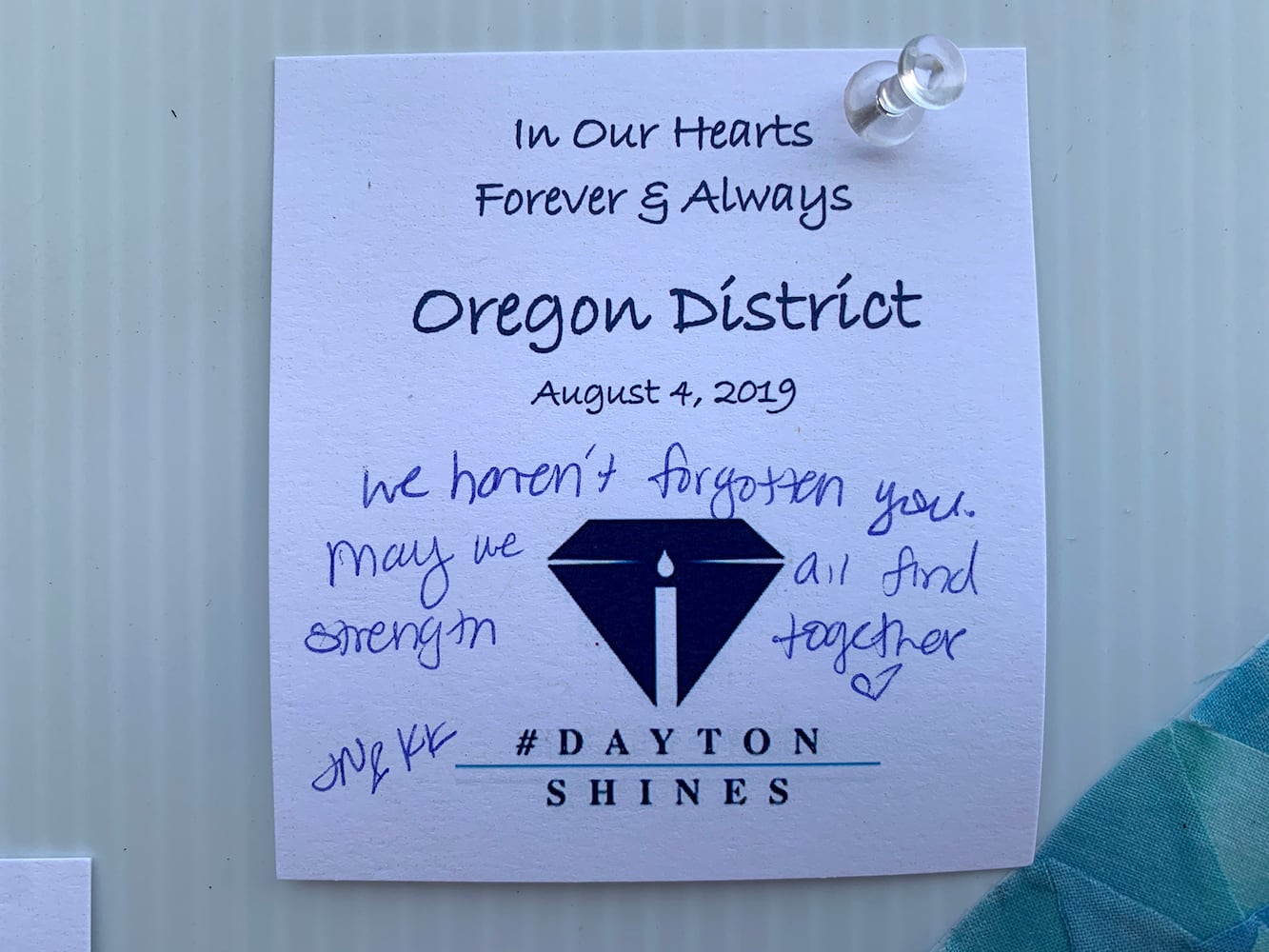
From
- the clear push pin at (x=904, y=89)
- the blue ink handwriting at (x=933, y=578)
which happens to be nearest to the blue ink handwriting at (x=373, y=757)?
the blue ink handwriting at (x=933, y=578)

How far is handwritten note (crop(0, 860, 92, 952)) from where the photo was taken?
0.46 metres

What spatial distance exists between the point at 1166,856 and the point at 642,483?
0.34 metres

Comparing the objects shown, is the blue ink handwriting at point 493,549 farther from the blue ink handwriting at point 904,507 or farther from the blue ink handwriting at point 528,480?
the blue ink handwriting at point 904,507

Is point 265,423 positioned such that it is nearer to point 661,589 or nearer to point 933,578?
point 661,589

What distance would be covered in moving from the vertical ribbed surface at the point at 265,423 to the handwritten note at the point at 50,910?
0.01m

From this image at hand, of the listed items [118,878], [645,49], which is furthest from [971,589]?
[118,878]

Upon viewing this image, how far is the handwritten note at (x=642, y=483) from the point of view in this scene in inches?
17.9

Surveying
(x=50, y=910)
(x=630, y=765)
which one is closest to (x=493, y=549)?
(x=630, y=765)

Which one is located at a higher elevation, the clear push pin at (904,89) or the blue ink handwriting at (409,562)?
the clear push pin at (904,89)

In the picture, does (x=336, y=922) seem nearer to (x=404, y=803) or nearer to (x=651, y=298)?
(x=404, y=803)

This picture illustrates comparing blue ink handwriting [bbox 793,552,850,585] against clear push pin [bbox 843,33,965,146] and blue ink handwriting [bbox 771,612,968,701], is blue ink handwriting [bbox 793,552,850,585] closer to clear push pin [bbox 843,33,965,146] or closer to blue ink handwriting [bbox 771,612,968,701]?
blue ink handwriting [bbox 771,612,968,701]

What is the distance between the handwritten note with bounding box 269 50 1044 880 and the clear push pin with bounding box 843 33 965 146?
15mm

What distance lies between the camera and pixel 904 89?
433 mm

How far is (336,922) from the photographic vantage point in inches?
18.1
